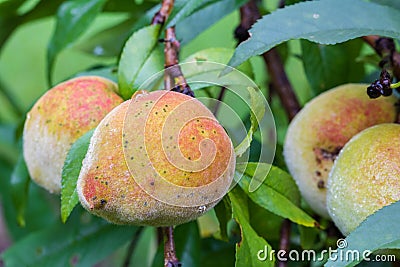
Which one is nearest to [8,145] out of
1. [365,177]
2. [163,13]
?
[163,13]

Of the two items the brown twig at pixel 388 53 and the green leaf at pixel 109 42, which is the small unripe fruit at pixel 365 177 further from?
the green leaf at pixel 109 42

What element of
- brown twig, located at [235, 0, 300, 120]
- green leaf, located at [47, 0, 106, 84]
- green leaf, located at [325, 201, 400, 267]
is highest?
green leaf, located at [47, 0, 106, 84]

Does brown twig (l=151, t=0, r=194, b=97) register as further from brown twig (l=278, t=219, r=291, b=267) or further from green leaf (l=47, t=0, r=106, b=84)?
brown twig (l=278, t=219, r=291, b=267)

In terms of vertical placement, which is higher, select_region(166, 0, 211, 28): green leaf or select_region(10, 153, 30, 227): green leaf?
select_region(166, 0, 211, 28): green leaf

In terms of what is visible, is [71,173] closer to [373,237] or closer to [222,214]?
[222,214]

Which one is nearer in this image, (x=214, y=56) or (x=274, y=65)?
(x=214, y=56)

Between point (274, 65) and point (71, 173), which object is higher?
point (71, 173)

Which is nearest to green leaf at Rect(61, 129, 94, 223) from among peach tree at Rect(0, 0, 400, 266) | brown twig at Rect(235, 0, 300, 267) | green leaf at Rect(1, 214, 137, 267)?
peach tree at Rect(0, 0, 400, 266)

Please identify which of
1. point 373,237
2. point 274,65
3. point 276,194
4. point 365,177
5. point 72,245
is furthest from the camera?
point 274,65
